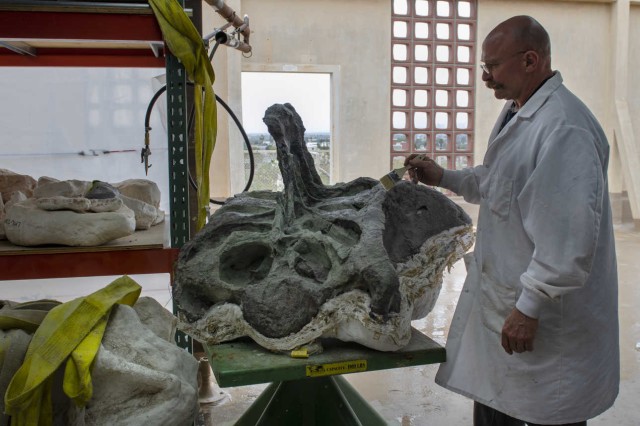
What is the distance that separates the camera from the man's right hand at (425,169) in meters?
1.89

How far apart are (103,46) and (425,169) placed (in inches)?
52.0

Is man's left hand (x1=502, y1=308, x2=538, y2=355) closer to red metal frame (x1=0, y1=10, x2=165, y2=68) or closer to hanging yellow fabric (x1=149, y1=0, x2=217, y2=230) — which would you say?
hanging yellow fabric (x1=149, y1=0, x2=217, y2=230)

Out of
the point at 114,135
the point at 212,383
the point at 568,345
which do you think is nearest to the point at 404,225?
the point at 568,345

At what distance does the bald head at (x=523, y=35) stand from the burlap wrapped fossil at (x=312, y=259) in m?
0.48

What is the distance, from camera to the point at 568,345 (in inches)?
58.1

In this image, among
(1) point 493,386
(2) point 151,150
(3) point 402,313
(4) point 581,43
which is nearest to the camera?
(3) point 402,313

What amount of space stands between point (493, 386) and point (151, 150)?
148 centimetres

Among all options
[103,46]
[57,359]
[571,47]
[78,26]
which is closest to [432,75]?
[571,47]

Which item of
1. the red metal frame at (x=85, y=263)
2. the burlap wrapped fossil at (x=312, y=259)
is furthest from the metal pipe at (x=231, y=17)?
the red metal frame at (x=85, y=263)

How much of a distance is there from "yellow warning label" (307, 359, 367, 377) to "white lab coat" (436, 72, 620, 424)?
37 cm

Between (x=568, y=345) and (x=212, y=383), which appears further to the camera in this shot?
(x=212, y=383)

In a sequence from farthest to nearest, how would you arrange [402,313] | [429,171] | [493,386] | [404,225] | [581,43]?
[581,43] < [429,171] < [404,225] < [493,386] < [402,313]

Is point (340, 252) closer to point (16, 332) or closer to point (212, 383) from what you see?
point (16, 332)

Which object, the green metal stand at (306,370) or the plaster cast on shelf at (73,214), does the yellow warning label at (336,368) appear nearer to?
the green metal stand at (306,370)
